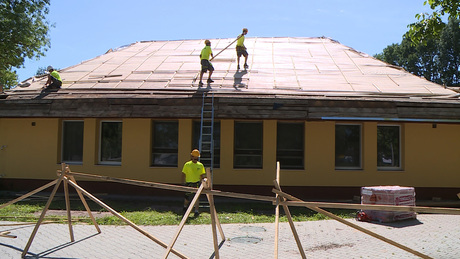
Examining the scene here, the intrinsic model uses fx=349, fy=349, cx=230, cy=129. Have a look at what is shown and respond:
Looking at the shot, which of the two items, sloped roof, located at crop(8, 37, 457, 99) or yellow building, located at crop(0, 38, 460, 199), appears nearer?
yellow building, located at crop(0, 38, 460, 199)

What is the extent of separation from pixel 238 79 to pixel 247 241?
681 cm

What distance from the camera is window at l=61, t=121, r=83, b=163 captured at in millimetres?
12150

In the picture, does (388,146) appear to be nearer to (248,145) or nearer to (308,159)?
(308,159)

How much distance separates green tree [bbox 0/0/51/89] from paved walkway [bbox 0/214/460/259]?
46.4 ft

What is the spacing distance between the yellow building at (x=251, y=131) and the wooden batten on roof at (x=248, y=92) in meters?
0.03

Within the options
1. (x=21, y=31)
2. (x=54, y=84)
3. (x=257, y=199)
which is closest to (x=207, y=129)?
(x=54, y=84)

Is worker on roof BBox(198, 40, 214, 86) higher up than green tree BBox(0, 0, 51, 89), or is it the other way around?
green tree BBox(0, 0, 51, 89)

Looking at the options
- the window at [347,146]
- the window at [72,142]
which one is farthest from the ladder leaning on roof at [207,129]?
the window at [72,142]

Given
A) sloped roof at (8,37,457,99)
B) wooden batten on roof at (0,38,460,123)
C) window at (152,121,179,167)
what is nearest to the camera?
wooden batten on roof at (0,38,460,123)

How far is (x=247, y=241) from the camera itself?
662cm

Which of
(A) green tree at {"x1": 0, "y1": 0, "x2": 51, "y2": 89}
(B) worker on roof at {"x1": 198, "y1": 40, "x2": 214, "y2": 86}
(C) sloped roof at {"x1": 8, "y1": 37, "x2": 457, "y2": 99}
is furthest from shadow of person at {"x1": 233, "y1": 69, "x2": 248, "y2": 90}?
(A) green tree at {"x1": 0, "y1": 0, "x2": 51, "y2": 89}

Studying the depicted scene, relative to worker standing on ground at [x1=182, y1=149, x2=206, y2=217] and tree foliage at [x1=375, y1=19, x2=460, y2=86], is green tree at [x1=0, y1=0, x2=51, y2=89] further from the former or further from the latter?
tree foliage at [x1=375, y1=19, x2=460, y2=86]

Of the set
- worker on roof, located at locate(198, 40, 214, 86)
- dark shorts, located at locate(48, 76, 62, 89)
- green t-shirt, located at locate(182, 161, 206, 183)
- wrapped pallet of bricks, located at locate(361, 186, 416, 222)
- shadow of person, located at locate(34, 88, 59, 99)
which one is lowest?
wrapped pallet of bricks, located at locate(361, 186, 416, 222)

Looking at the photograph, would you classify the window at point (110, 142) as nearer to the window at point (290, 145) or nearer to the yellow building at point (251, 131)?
the yellow building at point (251, 131)
